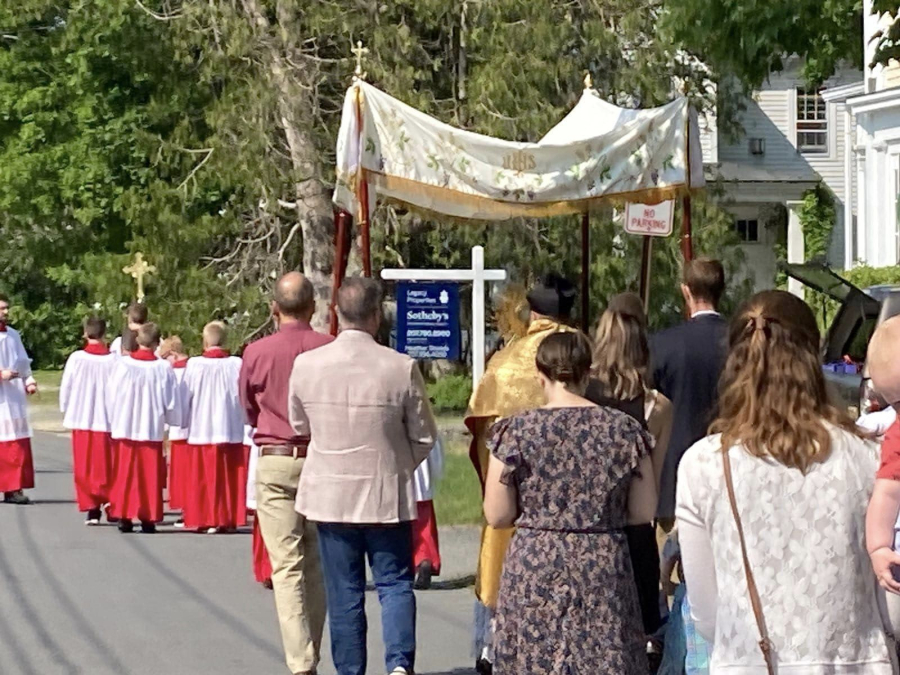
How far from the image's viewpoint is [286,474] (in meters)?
8.56

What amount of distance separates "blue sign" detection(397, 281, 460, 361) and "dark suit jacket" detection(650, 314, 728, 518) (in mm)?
9205

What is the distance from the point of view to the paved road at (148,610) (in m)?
9.63

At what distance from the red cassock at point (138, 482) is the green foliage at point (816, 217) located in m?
32.3

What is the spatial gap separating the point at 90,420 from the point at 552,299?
8926 mm

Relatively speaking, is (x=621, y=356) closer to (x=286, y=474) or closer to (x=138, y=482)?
(x=286, y=474)

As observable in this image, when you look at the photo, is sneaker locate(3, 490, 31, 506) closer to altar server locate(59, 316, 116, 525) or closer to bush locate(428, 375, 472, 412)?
altar server locate(59, 316, 116, 525)

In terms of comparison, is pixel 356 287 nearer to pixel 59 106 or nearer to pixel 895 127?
pixel 895 127

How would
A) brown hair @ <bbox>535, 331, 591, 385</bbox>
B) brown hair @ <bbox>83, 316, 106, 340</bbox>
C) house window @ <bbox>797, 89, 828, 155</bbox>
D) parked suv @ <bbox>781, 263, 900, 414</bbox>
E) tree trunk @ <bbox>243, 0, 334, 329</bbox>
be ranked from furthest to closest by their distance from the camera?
house window @ <bbox>797, 89, 828, 155</bbox>, tree trunk @ <bbox>243, 0, 334, 329</bbox>, brown hair @ <bbox>83, 316, 106, 340</bbox>, parked suv @ <bbox>781, 263, 900, 414</bbox>, brown hair @ <bbox>535, 331, 591, 385</bbox>

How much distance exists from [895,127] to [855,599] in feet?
82.6

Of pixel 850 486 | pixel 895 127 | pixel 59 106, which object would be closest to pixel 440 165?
pixel 850 486

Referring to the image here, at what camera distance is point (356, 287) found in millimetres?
7992

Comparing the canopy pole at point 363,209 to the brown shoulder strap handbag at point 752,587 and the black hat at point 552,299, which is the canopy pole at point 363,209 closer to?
the black hat at point 552,299

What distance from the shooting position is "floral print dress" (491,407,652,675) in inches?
241

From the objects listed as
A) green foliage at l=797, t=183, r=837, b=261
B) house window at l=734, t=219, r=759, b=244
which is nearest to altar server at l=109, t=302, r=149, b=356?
green foliage at l=797, t=183, r=837, b=261
